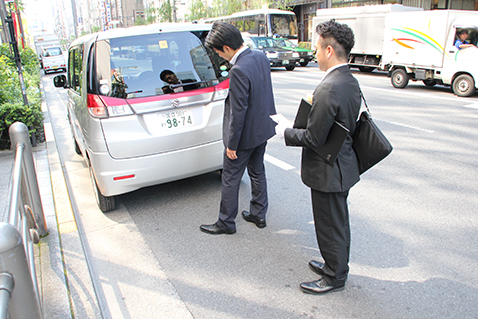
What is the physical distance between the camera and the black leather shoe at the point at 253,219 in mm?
3885

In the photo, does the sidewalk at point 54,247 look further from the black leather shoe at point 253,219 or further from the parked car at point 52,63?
the parked car at point 52,63

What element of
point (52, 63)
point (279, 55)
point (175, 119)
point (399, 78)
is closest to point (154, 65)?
point (175, 119)

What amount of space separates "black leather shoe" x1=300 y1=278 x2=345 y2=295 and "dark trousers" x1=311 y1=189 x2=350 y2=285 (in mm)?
46

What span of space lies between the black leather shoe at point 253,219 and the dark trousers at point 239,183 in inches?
1.6

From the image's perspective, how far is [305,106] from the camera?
257cm

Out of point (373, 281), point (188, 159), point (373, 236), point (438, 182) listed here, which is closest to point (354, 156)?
point (373, 281)

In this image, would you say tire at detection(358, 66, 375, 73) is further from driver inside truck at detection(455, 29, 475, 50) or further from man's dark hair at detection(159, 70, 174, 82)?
man's dark hair at detection(159, 70, 174, 82)

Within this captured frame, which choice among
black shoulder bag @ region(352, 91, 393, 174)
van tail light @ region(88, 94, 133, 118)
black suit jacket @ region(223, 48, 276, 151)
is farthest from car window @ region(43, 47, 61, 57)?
black shoulder bag @ region(352, 91, 393, 174)

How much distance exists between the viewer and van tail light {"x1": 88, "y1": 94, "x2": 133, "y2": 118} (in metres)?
3.69

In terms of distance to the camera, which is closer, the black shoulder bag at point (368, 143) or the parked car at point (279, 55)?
the black shoulder bag at point (368, 143)

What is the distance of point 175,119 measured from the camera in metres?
3.97

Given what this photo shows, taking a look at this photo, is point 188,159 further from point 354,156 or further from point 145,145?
point 354,156

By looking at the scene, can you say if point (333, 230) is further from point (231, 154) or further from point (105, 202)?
point (105, 202)

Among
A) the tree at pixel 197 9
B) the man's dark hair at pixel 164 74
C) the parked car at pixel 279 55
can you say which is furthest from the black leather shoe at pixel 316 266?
the tree at pixel 197 9
